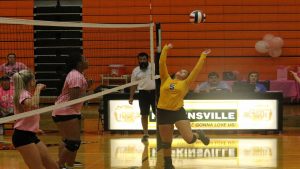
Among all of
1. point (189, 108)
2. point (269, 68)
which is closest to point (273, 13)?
point (269, 68)

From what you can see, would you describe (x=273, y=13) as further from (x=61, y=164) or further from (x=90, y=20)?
(x=61, y=164)

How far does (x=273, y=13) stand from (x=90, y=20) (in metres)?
5.90

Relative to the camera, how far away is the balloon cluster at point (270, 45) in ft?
66.0

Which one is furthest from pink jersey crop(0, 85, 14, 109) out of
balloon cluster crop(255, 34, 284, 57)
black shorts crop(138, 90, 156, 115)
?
→ balloon cluster crop(255, 34, 284, 57)

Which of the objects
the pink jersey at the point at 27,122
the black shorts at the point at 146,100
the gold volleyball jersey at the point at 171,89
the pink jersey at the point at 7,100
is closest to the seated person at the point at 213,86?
the black shorts at the point at 146,100

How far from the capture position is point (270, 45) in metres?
20.2

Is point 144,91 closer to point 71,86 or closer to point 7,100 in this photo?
point 7,100

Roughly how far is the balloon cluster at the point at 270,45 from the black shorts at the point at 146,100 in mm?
6758

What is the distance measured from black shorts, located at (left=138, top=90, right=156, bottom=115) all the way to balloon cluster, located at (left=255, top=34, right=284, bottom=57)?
266 inches

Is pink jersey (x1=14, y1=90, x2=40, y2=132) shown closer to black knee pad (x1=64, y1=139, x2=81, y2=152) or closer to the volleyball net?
black knee pad (x1=64, y1=139, x2=81, y2=152)

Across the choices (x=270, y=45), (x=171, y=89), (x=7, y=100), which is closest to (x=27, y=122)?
(x=171, y=89)

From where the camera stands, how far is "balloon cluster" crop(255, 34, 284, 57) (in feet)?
66.0

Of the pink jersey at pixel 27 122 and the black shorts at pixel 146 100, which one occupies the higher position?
the pink jersey at pixel 27 122

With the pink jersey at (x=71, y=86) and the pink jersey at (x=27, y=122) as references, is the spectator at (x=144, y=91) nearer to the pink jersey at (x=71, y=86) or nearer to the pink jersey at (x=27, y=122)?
the pink jersey at (x=71, y=86)
